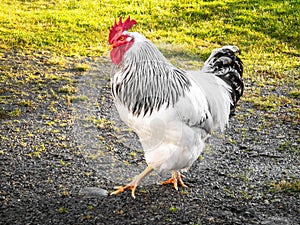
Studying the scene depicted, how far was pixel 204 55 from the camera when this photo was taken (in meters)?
8.85

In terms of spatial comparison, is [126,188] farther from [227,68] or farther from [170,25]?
[170,25]

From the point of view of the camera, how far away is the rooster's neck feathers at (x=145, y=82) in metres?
4.70

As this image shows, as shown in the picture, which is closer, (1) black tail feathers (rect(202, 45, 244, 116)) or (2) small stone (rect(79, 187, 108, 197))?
(2) small stone (rect(79, 187, 108, 197))

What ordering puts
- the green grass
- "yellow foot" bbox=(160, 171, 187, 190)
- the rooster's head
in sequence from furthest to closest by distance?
the green grass → "yellow foot" bbox=(160, 171, 187, 190) → the rooster's head

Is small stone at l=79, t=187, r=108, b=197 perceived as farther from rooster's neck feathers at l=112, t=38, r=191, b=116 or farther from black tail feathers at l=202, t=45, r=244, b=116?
black tail feathers at l=202, t=45, r=244, b=116

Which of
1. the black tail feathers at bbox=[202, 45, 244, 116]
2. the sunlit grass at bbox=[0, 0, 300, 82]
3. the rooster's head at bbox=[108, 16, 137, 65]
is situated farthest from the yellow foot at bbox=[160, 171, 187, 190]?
the sunlit grass at bbox=[0, 0, 300, 82]

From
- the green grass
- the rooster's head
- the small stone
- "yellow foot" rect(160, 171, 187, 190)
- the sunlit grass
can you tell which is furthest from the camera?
the green grass

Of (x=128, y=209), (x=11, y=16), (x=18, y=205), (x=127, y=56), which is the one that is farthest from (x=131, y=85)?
(x=11, y=16)

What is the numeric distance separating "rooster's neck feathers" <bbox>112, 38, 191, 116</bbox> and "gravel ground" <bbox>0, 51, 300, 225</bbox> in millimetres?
987

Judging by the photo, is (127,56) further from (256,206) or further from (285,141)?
(285,141)

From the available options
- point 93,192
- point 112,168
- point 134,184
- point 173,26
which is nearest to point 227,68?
point 134,184

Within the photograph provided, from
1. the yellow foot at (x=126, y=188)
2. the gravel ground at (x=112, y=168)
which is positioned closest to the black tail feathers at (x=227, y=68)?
the gravel ground at (x=112, y=168)

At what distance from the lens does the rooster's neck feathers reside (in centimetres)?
470

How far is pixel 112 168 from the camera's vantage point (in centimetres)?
565
